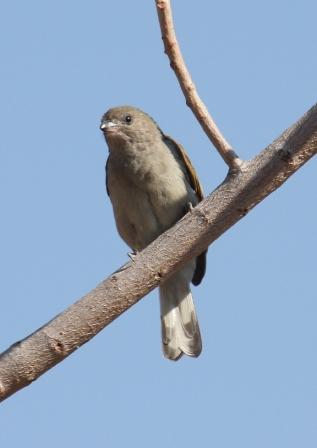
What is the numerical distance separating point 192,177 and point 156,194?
39 cm

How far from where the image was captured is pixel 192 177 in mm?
6547

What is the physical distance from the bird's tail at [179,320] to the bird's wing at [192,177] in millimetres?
166

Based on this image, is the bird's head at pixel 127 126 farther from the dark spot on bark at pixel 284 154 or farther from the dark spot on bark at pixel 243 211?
the dark spot on bark at pixel 284 154

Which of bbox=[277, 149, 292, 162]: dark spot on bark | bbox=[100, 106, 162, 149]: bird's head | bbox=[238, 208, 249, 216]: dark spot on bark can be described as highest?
bbox=[100, 106, 162, 149]: bird's head

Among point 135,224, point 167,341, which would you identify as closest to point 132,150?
point 135,224

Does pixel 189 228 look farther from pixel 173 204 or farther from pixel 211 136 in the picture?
pixel 173 204

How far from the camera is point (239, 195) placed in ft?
12.9

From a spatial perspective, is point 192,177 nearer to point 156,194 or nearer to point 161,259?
point 156,194

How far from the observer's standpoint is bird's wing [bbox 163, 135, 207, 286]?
21.5 feet

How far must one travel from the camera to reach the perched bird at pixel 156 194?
6355mm

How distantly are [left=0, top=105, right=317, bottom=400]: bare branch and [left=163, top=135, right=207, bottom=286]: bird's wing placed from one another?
2.52 meters

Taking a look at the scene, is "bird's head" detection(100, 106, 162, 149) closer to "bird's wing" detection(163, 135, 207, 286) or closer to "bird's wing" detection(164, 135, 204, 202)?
"bird's wing" detection(163, 135, 207, 286)

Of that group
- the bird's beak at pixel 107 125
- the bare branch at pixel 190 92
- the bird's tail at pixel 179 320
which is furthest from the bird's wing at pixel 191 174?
the bare branch at pixel 190 92

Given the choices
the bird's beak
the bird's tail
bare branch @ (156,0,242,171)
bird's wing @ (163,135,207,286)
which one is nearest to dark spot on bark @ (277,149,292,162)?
bare branch @ (156,0,242,171)
